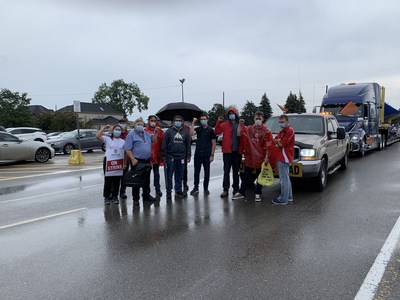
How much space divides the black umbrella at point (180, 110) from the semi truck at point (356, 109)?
866 centimetres

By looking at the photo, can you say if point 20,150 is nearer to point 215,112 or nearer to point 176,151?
point 176,151

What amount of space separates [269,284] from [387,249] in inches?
76.1

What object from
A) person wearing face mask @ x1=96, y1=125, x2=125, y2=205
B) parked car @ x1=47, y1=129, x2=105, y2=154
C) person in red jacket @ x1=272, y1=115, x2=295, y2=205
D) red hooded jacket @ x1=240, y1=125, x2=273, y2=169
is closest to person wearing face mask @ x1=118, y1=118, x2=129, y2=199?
person wearing face mask @ x1=96, y1=125, x2=125, y2=205

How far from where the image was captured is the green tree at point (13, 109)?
216ft

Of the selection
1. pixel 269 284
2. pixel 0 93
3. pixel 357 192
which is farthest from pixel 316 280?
pixel 0 93

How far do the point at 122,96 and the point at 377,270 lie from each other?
344 feet

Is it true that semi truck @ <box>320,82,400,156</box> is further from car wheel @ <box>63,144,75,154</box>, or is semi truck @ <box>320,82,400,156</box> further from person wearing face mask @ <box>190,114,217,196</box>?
car wheel @ <box>63,144,75,154</box>

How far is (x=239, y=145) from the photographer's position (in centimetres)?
794

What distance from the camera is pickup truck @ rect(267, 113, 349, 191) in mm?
8055

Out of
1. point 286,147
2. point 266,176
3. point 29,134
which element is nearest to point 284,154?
point 286,147

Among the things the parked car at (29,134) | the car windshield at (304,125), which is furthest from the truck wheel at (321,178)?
the parked car at (29,134)

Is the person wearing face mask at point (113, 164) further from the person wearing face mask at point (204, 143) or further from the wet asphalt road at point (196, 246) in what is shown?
the person wearing face mask at point (204, 143)

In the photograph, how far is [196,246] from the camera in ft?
16.2

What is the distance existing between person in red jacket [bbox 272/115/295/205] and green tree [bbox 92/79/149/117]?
3877 inches
